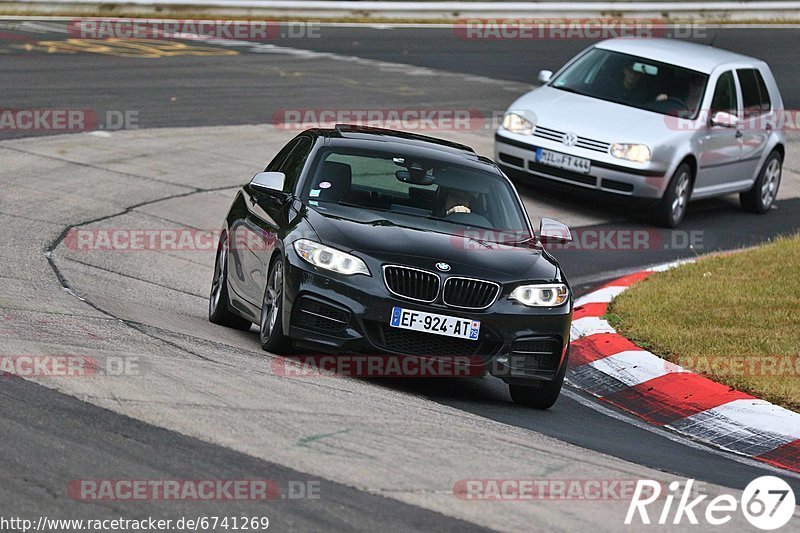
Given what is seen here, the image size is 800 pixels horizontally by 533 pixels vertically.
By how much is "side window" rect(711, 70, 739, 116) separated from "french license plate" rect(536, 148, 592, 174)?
209 cm

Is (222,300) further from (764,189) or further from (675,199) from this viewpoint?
(764,189)

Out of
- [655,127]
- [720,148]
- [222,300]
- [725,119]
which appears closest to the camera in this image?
[222,300]

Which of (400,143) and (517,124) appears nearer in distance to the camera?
(400,143)

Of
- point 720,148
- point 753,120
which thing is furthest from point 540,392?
point 753,120

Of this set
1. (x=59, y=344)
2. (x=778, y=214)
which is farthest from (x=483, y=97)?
(x=59, y=344)

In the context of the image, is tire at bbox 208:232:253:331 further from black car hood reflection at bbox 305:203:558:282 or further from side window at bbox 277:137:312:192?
black car hood reflection at bbox 305:203:558:282

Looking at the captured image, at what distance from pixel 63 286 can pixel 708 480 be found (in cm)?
511

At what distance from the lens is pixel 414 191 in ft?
31.2

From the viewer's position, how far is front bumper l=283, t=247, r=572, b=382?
27.2 ft

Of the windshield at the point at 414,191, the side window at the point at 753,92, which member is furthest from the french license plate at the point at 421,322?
the side window at the point at 753,92

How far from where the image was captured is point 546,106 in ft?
54.9

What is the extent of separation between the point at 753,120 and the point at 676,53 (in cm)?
133

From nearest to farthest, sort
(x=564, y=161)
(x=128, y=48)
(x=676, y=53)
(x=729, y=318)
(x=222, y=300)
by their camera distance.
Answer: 1. (x=222, y=300)
2. (x=729, y=318)
3. (x=564, y=161)
4. (x=676, y=53)
5. (x=128, y=48)

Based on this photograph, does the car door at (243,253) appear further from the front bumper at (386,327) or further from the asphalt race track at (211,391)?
the front bumper at (386,327)
